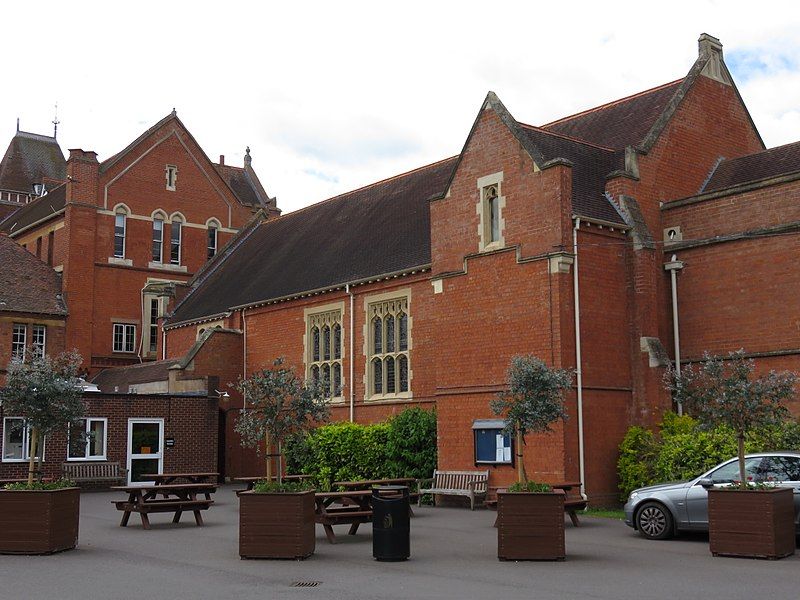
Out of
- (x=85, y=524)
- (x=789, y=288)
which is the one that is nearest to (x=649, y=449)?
(x=789, y=288)

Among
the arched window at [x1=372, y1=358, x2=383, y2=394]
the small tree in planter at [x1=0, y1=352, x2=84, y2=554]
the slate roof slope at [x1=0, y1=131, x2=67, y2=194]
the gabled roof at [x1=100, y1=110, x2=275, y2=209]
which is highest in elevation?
the slate roof slope at [x1=0, y1=131, x2=67, y2=194]

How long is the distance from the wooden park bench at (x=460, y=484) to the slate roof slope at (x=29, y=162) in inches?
2267

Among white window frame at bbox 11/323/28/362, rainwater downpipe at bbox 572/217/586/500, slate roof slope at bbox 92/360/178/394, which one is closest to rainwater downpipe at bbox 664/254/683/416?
rainwater downpipe at bbox 572/217/586/500

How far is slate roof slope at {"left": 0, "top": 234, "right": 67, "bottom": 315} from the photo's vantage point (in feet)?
128

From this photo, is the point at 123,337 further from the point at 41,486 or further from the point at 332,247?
the point at 41,486

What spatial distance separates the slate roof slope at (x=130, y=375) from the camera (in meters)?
34.9

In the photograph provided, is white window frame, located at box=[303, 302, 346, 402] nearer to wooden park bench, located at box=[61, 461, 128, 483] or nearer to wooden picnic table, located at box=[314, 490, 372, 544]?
wooden park bench, located at box=[61, 461, 128, 483]

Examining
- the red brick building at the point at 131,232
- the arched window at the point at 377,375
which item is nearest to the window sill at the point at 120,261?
the red brick building at the point at 131,232

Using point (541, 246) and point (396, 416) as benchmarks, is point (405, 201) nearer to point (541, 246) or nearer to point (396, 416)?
point (396, 416)

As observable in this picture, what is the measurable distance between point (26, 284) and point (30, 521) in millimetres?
28173

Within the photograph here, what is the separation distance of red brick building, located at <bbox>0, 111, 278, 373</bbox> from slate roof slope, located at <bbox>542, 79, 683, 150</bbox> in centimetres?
2092

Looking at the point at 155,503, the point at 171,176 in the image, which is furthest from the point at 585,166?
the point at 171,176

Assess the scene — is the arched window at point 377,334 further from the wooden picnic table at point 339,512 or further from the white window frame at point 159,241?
the white window frame at point 159,241

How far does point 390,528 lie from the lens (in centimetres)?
1348
